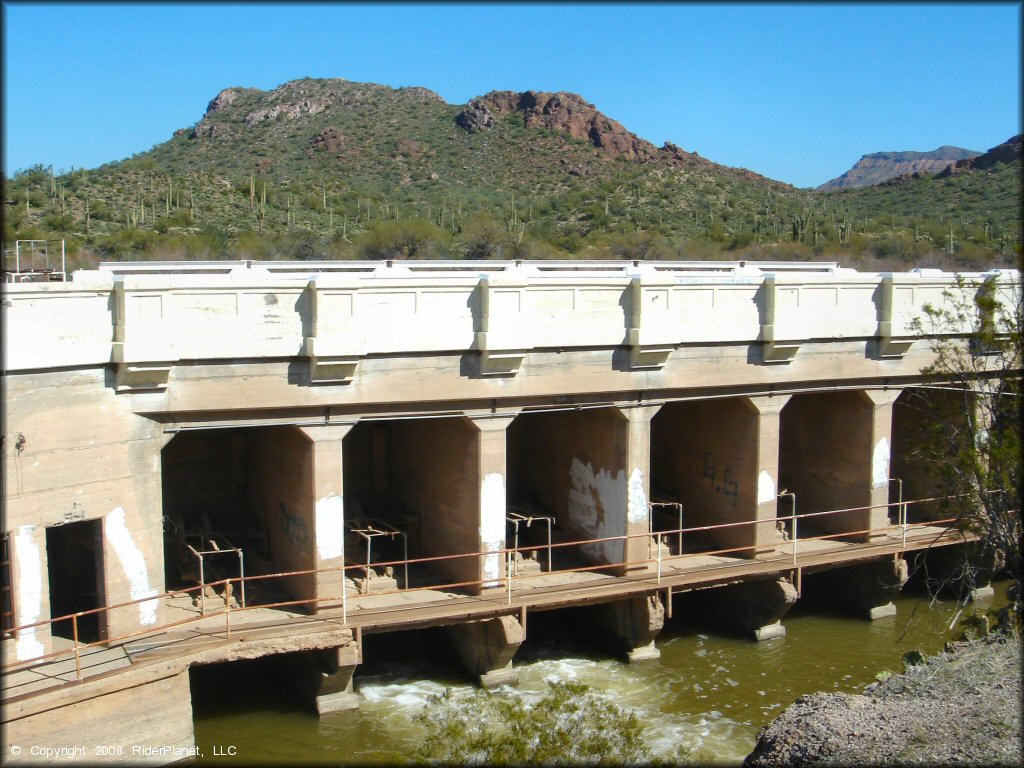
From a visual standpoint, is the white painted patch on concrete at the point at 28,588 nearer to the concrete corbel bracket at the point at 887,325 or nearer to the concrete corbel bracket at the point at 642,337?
the concrete corbel bracket at the point at 642,337

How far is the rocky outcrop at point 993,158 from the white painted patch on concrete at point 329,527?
65769mm

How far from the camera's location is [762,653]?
20.8 metres

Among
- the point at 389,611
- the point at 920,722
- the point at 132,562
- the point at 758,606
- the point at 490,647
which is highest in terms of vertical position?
the point at 132,562

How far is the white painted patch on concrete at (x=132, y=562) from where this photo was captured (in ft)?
52.1

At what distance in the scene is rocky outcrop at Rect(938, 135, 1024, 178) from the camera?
72.0 m

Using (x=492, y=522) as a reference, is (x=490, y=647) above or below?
below

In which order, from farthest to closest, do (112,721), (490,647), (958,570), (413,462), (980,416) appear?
1. (958,570)
2. (980,416)
3. (413,462)
4. (490,647)
5. (112,721)

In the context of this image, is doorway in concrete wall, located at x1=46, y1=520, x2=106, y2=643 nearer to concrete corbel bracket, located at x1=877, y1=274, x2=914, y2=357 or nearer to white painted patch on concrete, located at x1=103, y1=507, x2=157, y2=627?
white painted patch on concrete, located at x1=103, y1=507, x2=157, y2=627

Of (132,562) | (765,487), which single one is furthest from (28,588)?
(765,487)

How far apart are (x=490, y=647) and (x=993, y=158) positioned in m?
68.8

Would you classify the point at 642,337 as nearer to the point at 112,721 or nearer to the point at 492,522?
the point at 492,522

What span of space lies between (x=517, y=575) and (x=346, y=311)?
252 inches

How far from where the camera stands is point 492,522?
1875cm

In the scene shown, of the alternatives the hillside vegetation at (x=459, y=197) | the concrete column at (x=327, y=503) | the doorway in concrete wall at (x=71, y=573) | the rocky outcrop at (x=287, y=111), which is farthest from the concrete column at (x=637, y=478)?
the rocky outcrop at (x=287, y=111)
